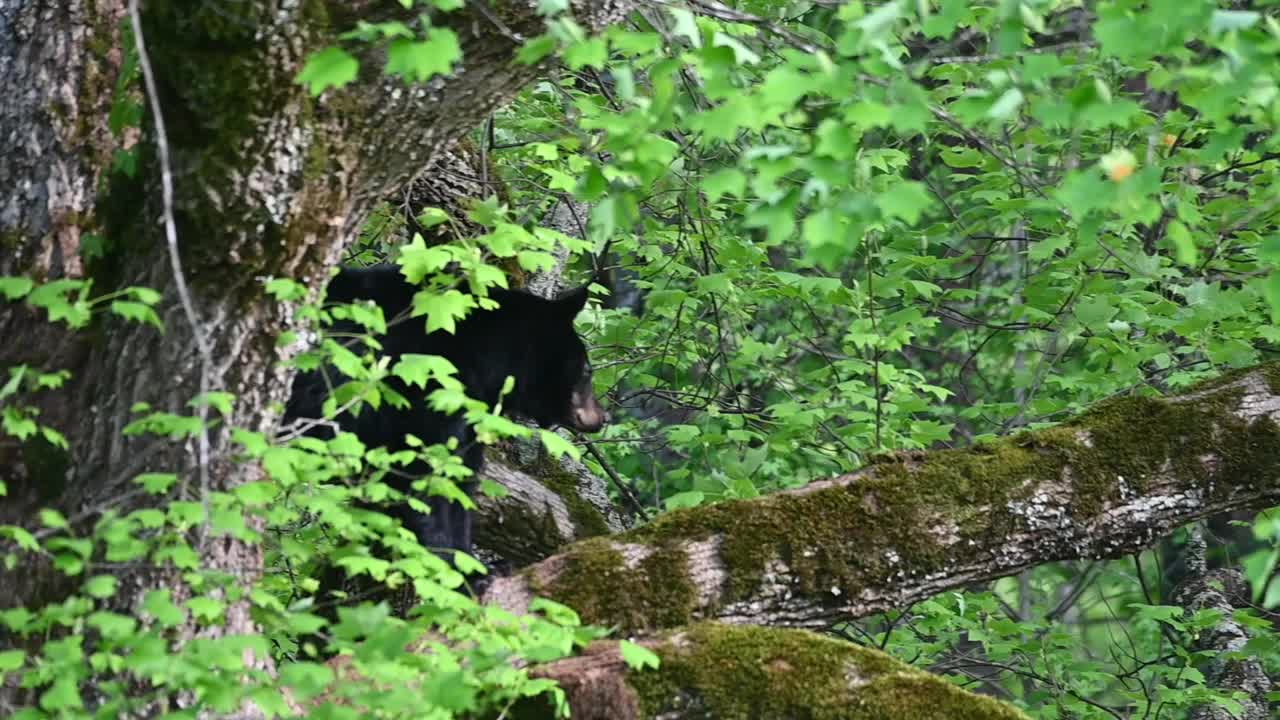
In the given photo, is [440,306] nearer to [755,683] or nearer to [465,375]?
[755,683]

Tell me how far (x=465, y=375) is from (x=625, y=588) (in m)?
1.47

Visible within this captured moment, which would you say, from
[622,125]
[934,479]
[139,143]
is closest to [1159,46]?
[622,125]

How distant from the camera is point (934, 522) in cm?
410

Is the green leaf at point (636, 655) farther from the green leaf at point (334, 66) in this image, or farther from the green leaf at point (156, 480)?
the green leaf at point (334, 66)

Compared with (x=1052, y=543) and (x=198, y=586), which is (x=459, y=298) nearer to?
(x=198, y=586)

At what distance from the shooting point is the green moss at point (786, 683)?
3576 millimetres

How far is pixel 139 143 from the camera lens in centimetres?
315

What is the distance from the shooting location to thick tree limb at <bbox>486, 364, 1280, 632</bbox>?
3.93 metres

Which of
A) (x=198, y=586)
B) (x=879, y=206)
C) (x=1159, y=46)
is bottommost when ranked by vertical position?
(x=198, y=586)

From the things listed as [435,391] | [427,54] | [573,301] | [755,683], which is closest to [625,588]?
[755,683]

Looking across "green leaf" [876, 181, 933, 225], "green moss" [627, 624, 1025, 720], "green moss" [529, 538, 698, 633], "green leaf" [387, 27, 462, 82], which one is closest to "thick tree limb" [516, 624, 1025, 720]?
"green moss" [627, 624, 1025, 720]

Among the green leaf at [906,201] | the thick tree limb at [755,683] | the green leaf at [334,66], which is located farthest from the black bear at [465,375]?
the green leaf at [906,201]

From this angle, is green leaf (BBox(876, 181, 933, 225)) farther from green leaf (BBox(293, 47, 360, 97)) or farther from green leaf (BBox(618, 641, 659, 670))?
green leaf (BBox(618, 641, 659, 670))

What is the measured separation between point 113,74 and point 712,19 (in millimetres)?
2217
